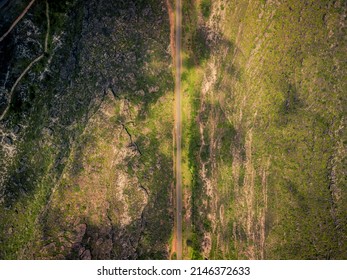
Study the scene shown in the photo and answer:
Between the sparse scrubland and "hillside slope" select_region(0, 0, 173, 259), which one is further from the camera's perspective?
"hillside slope" select_region(0, 0, 173, 259)

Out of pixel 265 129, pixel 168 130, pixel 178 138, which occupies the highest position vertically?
pixel 168 130

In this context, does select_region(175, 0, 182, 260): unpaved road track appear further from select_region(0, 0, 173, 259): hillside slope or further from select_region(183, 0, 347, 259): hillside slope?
select_region(0, 0, 173, 259): hillside slope

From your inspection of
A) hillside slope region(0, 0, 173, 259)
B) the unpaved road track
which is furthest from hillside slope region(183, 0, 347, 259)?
hillside slope region(0, 0, 173, 259)

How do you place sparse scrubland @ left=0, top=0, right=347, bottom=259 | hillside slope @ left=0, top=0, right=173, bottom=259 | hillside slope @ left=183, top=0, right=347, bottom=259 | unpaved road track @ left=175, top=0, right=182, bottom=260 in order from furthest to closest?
unpaved road track @ left=175, top=0, right=182, bottom=260 → hillside slope @ left=0, top=0, right=173, bottom=259 → sparse scrubland @ left=0, top=0, right=347, bottom=259 → hillside slope @ left=183, top=0, right=347, bottom=259

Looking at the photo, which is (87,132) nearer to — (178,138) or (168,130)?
(168,130)

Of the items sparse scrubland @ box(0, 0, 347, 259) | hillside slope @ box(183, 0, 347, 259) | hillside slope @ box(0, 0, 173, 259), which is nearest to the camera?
hillside slope @ box(183, 0, 347, 259)

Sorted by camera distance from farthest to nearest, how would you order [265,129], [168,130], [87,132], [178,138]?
[178,138]
[168,130]
[87,132]
[265,129]

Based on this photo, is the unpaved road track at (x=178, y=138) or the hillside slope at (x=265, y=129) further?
the unpaved road track at (x=178, y=138)

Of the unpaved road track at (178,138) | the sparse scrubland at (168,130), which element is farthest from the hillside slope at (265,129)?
the unpaved road track at (178,138)

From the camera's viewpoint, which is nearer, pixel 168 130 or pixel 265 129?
pixel 265 129

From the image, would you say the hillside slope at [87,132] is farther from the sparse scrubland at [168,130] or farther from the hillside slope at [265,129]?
the hillside slope at [265,129]

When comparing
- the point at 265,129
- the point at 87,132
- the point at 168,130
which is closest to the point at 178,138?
the point at 168,130

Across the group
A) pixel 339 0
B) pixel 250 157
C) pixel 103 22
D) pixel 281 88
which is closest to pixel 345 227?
Answer: pixel 250 157

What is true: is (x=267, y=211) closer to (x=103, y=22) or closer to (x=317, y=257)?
(x=317, y=257)
